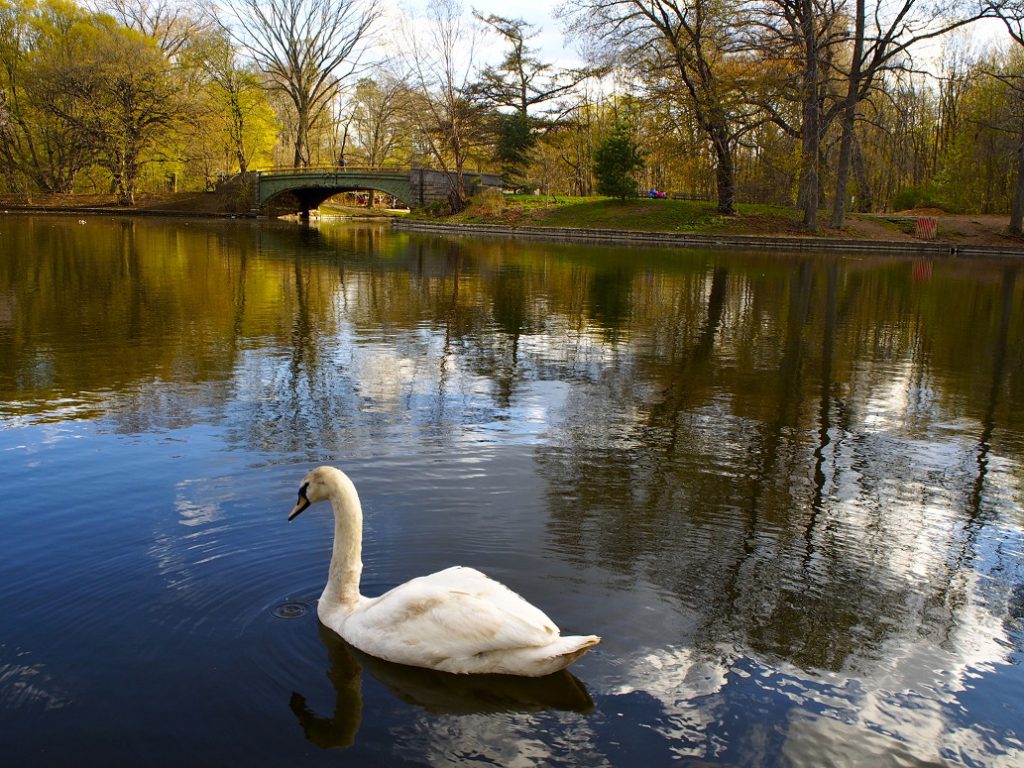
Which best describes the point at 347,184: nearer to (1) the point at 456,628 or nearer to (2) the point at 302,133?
(2) the point at 302,133

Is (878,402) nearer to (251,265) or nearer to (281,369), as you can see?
(281,369)

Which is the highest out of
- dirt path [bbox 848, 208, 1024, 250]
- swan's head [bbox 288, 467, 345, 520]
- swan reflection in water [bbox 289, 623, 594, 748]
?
dirt path [bbox 848, 208, 1024, 250]

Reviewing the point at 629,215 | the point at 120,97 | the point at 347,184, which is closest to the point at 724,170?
the point at 629,215

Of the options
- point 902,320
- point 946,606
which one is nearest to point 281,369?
point 946,606

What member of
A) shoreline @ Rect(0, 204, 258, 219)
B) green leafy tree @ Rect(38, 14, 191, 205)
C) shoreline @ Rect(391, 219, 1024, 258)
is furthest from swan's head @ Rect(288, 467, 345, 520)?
green leafy tree @ Rect(38, 14, 191, 205)

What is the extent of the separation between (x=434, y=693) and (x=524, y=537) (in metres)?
2.06

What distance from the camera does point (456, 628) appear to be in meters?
4.57

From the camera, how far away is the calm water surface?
14.2 ft

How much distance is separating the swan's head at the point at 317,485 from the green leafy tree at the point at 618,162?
167 ft

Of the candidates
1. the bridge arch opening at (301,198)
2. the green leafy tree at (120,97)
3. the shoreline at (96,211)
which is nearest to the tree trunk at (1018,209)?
the bridge arch opening at (301,198)

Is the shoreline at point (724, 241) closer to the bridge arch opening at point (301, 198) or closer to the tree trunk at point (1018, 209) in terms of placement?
the tree trunk at point (1018, 209)

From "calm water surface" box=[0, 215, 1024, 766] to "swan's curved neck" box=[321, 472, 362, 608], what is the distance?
26 centimetres

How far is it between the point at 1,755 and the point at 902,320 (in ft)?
62.4

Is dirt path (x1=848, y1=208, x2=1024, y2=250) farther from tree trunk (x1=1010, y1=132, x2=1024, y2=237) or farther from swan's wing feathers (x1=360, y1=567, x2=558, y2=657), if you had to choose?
swan's wing feathers (x1=360, y1=567, x2=558, y2=657)
